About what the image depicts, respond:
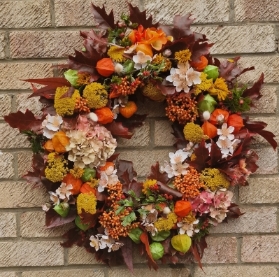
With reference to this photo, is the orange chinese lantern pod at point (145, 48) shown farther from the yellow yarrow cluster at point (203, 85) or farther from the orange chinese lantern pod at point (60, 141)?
the orange chinese lantern pod at point (60, 141)

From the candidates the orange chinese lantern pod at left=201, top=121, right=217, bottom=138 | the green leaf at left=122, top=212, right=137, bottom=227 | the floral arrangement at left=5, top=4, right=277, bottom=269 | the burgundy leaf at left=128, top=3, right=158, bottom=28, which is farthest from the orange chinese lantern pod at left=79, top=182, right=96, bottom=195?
the burgundy leaf at left=128, top=3, right=158, bottom=28

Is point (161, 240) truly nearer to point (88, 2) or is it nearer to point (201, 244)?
point (201, 244)

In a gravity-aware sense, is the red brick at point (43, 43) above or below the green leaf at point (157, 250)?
above

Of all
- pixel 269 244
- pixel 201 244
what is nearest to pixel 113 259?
pixel 201 244

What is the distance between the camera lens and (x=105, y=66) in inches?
43.6

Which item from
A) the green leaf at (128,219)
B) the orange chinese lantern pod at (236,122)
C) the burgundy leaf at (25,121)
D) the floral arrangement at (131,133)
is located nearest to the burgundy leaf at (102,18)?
the floral arrangement at (131,133)

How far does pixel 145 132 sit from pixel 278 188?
0.44 m

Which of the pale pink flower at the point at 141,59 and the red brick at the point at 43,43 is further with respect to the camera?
the red brick at the point at 43,43

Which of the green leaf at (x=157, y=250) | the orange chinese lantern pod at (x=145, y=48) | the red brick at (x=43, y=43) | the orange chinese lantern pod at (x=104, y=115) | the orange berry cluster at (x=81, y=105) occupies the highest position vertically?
the red brick at (x=43, y=43)

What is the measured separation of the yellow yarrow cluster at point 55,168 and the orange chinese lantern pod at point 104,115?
6.1 inches

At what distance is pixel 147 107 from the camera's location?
1.23 metres

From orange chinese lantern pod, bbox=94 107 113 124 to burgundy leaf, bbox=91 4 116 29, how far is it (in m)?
0.23

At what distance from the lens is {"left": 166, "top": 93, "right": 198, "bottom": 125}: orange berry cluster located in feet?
3.74

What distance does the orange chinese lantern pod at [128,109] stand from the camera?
116 centimetres
